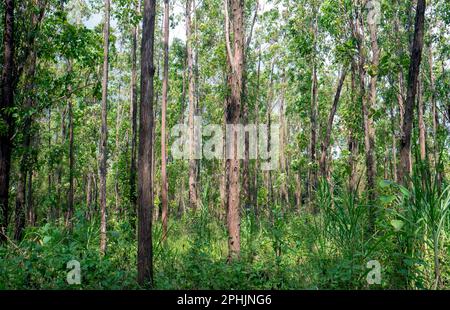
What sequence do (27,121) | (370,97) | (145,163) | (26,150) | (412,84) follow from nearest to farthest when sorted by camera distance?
1. (145,163)
2. (412,84)
3. (26,150)
4. (27,121)
5. (370,97)

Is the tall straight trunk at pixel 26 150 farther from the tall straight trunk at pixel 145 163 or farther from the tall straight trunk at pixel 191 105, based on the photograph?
the tall straight trunk at pixel 191 105

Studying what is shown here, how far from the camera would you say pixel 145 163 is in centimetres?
605

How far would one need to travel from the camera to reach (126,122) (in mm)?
30844

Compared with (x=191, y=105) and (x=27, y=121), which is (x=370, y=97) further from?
(x=191, y=105)

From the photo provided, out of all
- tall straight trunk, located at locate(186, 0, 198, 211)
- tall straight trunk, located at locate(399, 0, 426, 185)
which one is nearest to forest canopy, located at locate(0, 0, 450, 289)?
tall straight trunk, located at locate(399, 0, 426, 185)

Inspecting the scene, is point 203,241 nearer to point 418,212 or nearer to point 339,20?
point 418,212

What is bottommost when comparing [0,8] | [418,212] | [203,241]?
[203,241]

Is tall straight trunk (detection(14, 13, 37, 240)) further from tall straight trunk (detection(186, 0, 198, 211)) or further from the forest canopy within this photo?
tall straight trunk (detection(186, 0, 198, 211))

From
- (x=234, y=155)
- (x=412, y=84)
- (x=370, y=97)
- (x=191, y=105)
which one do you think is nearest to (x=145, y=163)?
(x=234, y=155)

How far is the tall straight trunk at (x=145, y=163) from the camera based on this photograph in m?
5.97

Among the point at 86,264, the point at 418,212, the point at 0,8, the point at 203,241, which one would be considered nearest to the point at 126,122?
the point at 0,8
